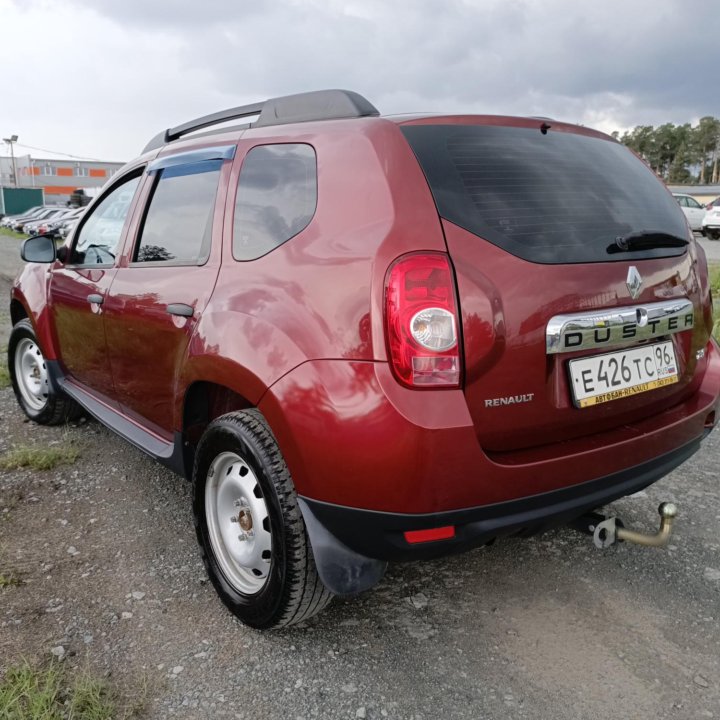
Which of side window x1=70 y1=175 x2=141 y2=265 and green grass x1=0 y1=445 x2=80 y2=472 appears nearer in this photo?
side window x1=70 y1=175 x2=141 y2=265

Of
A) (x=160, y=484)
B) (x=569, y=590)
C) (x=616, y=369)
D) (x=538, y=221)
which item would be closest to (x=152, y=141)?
(x=160, y=484)

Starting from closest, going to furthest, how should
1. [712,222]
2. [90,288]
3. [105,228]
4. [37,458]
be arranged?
[90,288] < [105,228] < [37,458] < [712,222]

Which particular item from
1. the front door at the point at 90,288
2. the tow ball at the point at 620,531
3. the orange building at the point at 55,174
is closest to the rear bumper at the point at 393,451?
the tow ball at the point at 620,531

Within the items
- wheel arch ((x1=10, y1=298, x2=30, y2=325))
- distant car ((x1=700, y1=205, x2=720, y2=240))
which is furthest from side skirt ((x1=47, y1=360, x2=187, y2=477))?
distant car ((x1=700, y1=205, x2=720, y2=240))

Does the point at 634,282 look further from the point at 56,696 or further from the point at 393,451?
the point at 56,696

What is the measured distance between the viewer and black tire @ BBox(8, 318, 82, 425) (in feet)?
14.2

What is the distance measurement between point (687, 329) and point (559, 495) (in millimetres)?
852

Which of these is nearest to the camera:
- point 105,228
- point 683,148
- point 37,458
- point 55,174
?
point 105,228

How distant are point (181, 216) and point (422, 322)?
1468mm

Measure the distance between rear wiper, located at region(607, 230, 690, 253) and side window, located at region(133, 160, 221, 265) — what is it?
4.84 ft

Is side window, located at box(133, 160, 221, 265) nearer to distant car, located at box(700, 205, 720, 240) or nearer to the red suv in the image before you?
the red suv

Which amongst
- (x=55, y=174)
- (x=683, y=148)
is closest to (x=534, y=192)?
(x=55, y=174)

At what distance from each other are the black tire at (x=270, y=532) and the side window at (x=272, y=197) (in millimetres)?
609

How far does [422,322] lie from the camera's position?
185 cm
